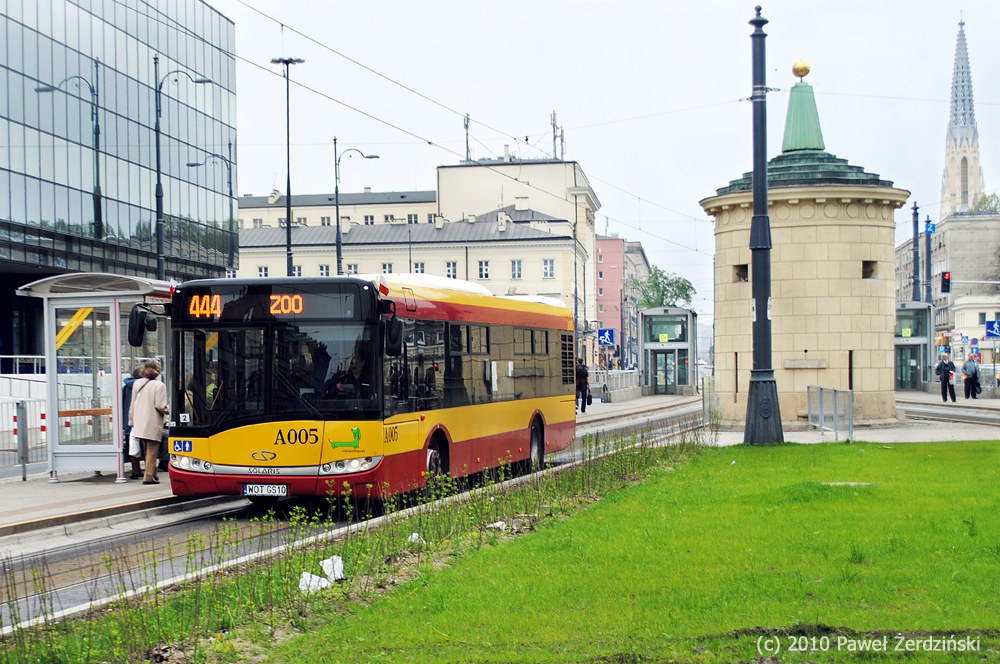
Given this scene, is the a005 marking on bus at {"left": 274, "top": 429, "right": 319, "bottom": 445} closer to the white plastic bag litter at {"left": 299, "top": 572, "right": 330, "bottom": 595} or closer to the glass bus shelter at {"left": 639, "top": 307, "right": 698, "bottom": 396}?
the white plastic bag litter at {"left": 299, "top": 572, "right": 330, "bottom": 595}

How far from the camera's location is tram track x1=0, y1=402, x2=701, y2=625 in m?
7.25

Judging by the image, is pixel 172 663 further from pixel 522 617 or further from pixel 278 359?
pixel 278 359

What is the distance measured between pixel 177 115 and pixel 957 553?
155ft

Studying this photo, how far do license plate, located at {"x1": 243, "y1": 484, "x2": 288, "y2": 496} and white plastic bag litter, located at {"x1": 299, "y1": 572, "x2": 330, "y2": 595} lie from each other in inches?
190

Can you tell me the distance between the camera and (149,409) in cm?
1523

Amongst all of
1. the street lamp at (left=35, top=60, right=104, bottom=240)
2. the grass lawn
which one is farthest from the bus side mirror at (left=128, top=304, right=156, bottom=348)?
the street lamp at (left=35, top=60, right=104, bottom=240)

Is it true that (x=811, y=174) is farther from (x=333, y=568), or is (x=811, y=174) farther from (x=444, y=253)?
(x=444, y=253)

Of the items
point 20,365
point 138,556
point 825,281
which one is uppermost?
point 825,281

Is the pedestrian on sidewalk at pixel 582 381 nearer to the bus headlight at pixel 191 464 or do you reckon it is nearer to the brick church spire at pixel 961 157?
the bus headlight at pixel 191 464

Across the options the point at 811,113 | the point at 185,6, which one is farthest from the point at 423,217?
the point at 811,113

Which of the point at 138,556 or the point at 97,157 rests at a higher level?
the point at 97,157

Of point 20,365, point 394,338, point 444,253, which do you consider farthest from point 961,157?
point 394,338

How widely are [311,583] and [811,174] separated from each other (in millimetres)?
20308

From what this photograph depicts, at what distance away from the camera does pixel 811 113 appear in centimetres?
2681
